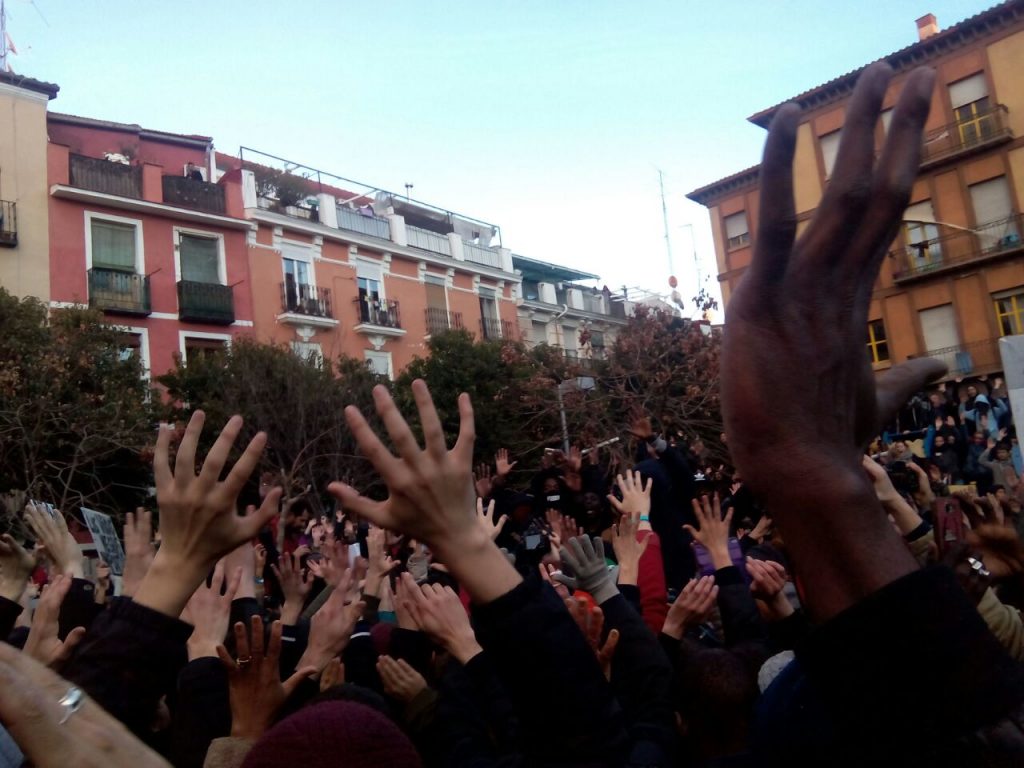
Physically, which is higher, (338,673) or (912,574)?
(912,574)

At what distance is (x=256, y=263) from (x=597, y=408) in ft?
39.7

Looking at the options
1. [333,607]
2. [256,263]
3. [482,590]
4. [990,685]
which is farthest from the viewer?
[256,263]

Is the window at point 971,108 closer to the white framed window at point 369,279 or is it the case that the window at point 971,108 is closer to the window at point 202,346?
the white framed window at point 369,279

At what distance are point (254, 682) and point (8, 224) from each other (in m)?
23.1

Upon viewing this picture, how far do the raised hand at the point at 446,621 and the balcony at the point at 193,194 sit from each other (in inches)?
972

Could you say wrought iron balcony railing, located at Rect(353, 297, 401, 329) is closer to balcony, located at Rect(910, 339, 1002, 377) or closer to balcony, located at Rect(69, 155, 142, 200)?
balcony, located at Rect(69, 155, 142, 200)

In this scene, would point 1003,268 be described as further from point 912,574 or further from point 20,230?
point 912,574

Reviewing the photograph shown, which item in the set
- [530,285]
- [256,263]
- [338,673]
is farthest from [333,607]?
[530,285]

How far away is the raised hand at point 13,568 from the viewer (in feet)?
11.0

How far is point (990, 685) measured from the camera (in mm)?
1059

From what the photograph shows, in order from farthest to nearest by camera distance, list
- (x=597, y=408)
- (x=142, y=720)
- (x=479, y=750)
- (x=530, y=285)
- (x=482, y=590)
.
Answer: (x=530, y=285) < (x=597, y=408) < (x=479, y=750) < (x=142, y=720) < (x=482, y=590)

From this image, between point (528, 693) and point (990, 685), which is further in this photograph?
point (528, 693)

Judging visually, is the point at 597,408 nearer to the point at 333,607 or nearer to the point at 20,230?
the point at 20,230

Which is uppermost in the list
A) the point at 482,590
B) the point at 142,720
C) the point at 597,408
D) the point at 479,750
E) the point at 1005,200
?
the point at 1005,200
